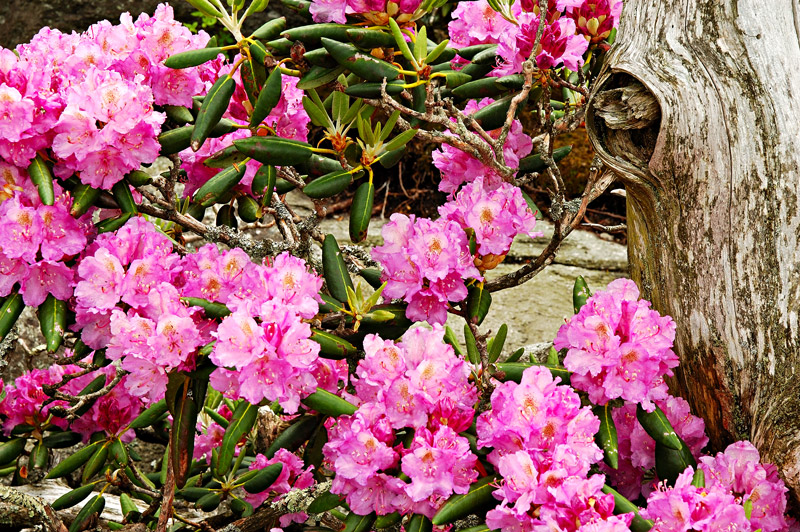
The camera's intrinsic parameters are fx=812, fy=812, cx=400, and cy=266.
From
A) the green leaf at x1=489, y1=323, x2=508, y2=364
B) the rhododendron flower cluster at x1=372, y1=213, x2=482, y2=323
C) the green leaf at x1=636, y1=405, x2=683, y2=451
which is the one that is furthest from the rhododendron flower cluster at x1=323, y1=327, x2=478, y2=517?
the green leaf at x1=636, y1=405, x2=683, y2=451

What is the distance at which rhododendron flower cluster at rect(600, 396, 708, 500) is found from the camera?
1.70m

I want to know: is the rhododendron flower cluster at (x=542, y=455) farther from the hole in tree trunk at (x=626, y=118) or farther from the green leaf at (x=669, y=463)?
the hole in tree trunk at (x=626, y=118)

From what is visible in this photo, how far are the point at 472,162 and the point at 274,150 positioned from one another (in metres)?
0.51

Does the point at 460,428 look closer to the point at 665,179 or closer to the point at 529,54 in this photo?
the point at 665,179

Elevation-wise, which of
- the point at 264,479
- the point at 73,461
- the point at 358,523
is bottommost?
the point at 73,461

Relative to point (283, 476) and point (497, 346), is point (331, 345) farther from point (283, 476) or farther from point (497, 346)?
point (283, 476)

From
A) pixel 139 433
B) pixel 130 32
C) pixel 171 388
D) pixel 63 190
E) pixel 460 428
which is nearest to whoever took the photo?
pixel 460 428

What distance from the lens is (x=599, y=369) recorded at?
1.55 metres

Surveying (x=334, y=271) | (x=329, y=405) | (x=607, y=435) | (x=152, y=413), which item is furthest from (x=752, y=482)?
(x=152, y=413)

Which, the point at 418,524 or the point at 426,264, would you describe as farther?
the point at 426,264

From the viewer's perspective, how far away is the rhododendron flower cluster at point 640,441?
170 cm

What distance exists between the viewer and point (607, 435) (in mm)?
1593

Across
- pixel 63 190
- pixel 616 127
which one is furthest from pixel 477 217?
pixel 63 190

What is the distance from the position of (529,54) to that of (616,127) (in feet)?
0.98
